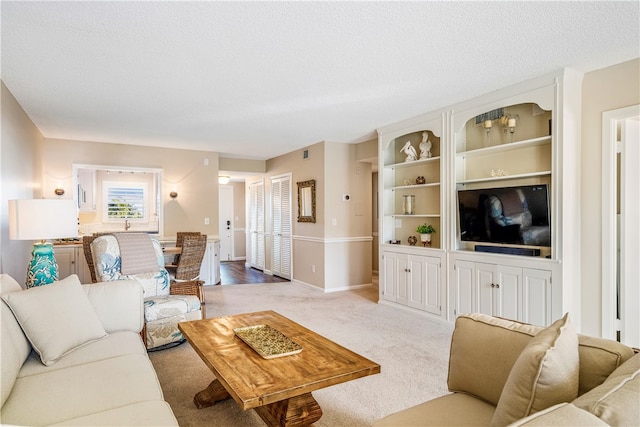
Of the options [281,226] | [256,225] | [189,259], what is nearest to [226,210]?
[256,225]

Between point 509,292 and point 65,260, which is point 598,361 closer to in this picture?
point 509,292

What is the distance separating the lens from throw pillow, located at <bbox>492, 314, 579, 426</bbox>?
1083 millimetres

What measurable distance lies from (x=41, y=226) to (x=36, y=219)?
0.20 ft

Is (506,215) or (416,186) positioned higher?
(416,186)

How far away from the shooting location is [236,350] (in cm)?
206

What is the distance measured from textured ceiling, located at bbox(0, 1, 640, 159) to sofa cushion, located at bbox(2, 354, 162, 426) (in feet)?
6.48

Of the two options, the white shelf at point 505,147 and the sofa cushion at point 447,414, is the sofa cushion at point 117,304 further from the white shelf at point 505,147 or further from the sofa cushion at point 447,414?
the white shelf at point 505,147

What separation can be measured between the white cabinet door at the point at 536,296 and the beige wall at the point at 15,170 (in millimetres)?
4633

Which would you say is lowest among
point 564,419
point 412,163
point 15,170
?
point 564,419

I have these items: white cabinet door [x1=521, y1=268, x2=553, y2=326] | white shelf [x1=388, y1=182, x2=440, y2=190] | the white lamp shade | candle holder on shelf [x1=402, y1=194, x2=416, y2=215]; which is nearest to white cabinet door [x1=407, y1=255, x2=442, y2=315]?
candle holder on shelf [x1=402, y1=194, x2=416, y2=215]

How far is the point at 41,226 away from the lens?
2.77 meters

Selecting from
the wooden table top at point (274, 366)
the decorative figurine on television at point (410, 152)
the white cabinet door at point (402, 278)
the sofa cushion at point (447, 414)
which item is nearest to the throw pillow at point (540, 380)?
the sofa cushion at point (447, 414)

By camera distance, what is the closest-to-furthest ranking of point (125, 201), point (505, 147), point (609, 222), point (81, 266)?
1. point (609, 222)
2. point (505, 147)
3. point (81, 266)
4. point (125, 201)

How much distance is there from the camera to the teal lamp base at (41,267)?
281cm
